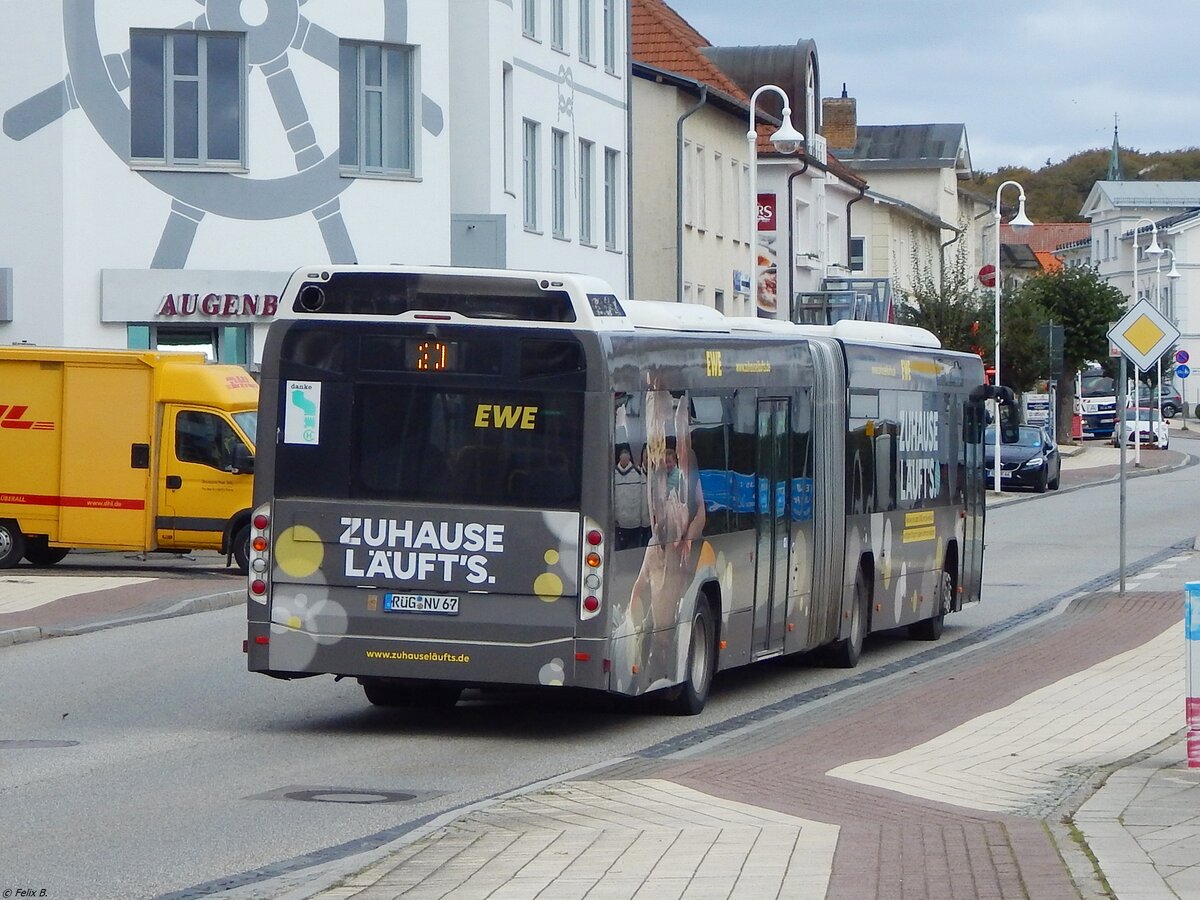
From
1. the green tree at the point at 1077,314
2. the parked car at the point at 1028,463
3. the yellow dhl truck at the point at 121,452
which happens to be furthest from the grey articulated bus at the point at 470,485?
the green tree at the point at 1077,314

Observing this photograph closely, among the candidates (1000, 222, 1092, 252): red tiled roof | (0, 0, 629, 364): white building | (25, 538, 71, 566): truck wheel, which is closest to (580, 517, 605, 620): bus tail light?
(25, 538, 71, 566): truck wheel

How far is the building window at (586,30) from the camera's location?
139 feet

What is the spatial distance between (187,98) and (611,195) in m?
14.1

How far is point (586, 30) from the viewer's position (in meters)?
42.4

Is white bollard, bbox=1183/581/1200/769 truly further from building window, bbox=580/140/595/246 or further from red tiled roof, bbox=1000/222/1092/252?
red tiled roof, bbox=1000/222/1092/252

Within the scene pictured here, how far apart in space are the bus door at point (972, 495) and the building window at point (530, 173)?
18.3m

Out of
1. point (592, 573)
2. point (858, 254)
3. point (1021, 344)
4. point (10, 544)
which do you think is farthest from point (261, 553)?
point (858, 254)

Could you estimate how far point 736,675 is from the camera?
16984mm

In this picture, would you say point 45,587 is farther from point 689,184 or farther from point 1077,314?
point 1077,314

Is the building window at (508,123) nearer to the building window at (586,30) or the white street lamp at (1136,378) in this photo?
the building window at (586,30)

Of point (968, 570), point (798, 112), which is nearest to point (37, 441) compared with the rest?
point (968, 570)

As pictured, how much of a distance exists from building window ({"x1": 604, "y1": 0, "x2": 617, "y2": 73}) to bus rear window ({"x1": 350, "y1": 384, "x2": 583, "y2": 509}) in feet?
105

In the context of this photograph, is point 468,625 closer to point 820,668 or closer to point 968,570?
point 820,668

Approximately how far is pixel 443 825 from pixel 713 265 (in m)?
46.2
